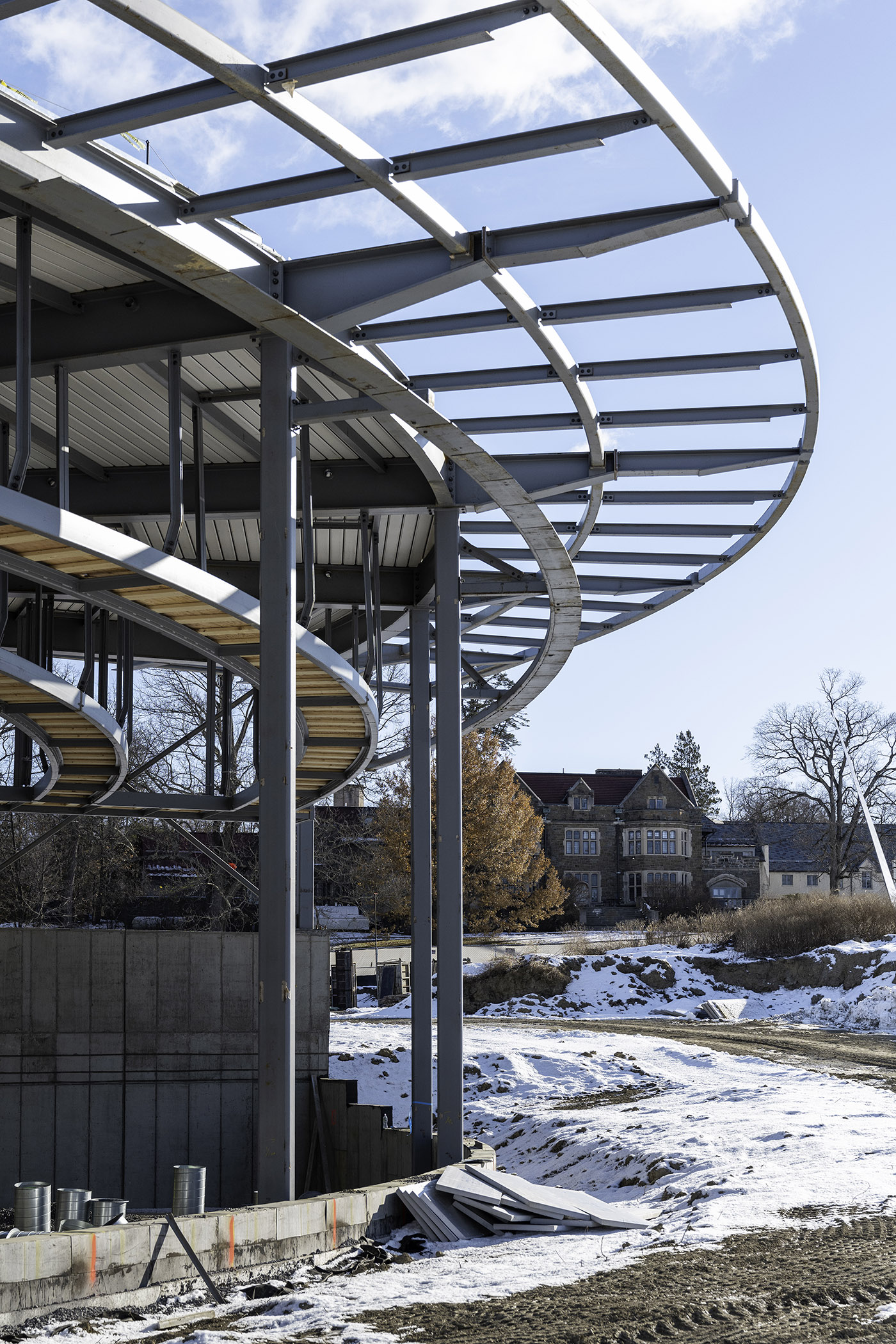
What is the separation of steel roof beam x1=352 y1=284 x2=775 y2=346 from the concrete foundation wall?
41.8ft

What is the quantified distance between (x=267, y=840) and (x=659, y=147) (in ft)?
17.7

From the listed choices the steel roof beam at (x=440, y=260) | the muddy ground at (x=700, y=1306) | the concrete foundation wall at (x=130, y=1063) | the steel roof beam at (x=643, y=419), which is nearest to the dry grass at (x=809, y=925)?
the concrete foundation wall at (x=130, y=1063)

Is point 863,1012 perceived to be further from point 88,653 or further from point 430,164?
point 430,164

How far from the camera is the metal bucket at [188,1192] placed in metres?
9.49

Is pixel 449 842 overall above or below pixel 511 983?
above

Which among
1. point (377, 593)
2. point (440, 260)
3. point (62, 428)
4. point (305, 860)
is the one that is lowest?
point (305, 860)

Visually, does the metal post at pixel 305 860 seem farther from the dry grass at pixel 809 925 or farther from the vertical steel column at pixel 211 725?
the dry grass at pixel 809 925

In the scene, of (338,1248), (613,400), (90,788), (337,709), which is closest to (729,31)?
(613,400)

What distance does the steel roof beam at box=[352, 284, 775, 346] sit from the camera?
9.02 metres

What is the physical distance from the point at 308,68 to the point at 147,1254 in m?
7.08

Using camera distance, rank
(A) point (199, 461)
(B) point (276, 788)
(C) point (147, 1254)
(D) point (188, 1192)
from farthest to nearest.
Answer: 1. (A) point (199, 461)
2. (D) point (188, 1192)
3. (B) point (276, 788)
4. (C) point (147, 1254)

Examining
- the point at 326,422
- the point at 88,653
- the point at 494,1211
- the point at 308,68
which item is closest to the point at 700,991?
the point at 88,653

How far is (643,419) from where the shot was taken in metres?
11.2

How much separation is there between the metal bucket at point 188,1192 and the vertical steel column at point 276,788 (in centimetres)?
84
